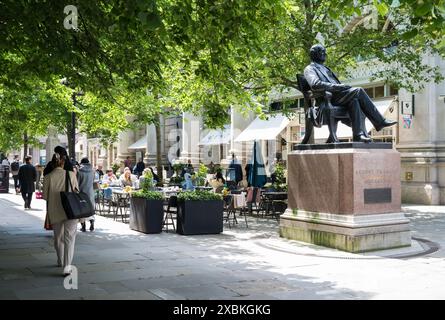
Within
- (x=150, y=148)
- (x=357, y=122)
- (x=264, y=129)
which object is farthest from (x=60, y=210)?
(x=150, y=148)

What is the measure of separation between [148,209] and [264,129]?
15673 millimetres

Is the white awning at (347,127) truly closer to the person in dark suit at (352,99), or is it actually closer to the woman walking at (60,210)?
the person in dark suit at (352,99)

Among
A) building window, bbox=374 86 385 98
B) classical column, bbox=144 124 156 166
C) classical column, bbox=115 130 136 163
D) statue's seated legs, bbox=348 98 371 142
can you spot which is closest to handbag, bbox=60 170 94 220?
statue's seated legs, bbox=348 98 371 142

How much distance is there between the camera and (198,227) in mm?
12570

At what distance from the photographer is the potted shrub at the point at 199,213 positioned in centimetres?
1245

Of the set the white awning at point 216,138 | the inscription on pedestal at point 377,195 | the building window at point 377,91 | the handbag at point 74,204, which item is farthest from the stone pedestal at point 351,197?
the white awning at point 216,138

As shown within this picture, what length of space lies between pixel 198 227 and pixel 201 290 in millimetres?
5743

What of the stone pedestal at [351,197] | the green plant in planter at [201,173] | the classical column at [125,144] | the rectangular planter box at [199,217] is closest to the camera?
the stone pedestal at [351,197]

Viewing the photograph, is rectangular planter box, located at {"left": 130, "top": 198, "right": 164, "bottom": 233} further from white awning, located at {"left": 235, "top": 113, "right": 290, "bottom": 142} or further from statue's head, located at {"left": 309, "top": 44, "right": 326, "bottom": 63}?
white awning, located at {"left": 235, "top": 113, "right": 290, "bottom": 142}

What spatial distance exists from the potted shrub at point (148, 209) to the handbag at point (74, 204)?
468 cm

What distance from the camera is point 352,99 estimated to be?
10.3 meters

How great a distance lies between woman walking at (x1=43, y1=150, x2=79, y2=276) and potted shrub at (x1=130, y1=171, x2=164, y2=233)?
4.49 metres

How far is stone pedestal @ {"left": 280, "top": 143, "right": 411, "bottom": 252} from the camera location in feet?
31.7
